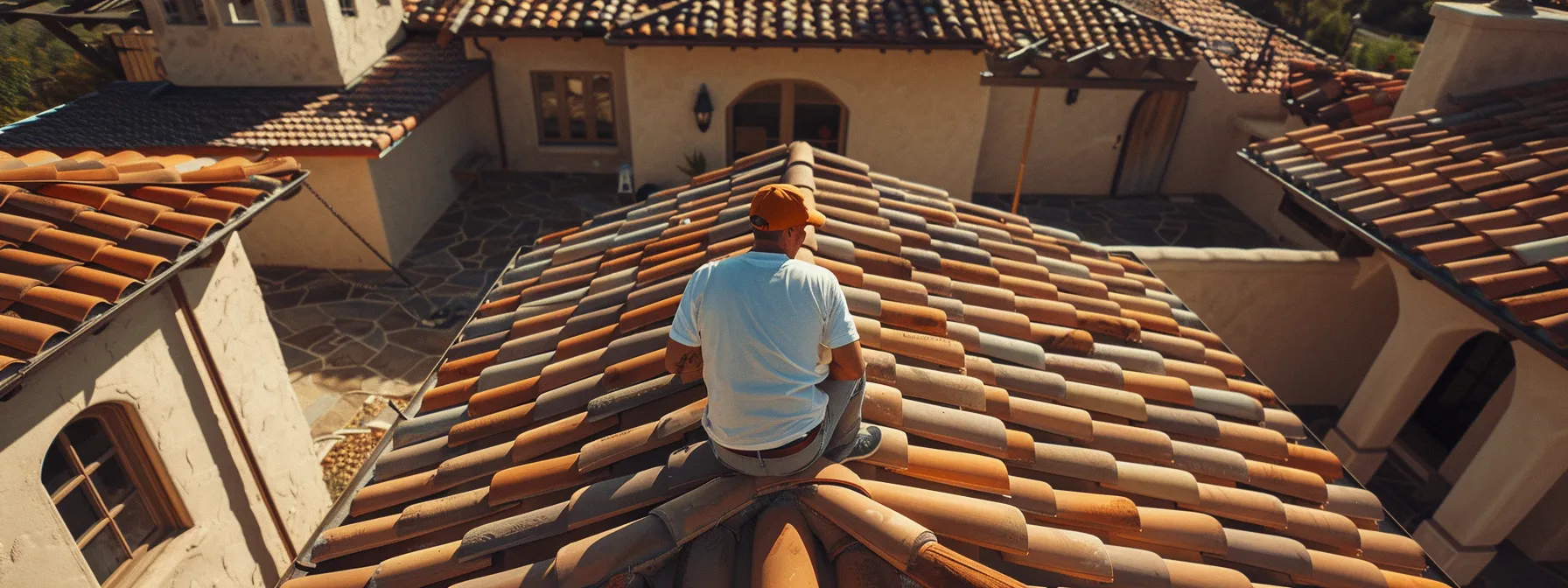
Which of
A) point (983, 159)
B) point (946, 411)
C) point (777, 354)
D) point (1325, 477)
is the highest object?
point (777, 354)

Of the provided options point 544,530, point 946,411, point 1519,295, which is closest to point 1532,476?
point 1519,295

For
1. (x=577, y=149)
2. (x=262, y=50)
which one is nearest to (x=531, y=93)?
(x=577, y=149)

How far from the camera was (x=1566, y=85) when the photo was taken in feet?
27.6

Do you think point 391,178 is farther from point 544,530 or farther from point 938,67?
point 544,530

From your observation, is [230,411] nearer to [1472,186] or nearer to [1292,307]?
[1472,186]

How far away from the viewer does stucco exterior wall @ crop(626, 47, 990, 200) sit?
13.1 m

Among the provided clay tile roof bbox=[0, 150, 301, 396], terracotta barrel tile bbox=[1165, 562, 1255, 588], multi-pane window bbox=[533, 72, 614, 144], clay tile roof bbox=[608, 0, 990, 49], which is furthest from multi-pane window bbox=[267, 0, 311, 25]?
terracotta barrel tile bbox=[1165, 562, 1255, 588]

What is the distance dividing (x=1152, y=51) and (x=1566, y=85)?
19.1 ft

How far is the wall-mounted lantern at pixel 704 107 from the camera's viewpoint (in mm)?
13336

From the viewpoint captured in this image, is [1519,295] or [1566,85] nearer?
[1519,295]

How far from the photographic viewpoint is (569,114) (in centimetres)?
1573

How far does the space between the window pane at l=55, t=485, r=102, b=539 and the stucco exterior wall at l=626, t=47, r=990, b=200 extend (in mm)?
9605

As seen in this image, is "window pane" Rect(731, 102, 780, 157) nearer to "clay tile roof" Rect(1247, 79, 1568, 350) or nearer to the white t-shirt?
"clay tile roof" Rect(1247, 79, 1568, 350)

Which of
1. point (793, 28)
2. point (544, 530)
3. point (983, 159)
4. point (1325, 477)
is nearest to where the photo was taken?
point (544, 530)
